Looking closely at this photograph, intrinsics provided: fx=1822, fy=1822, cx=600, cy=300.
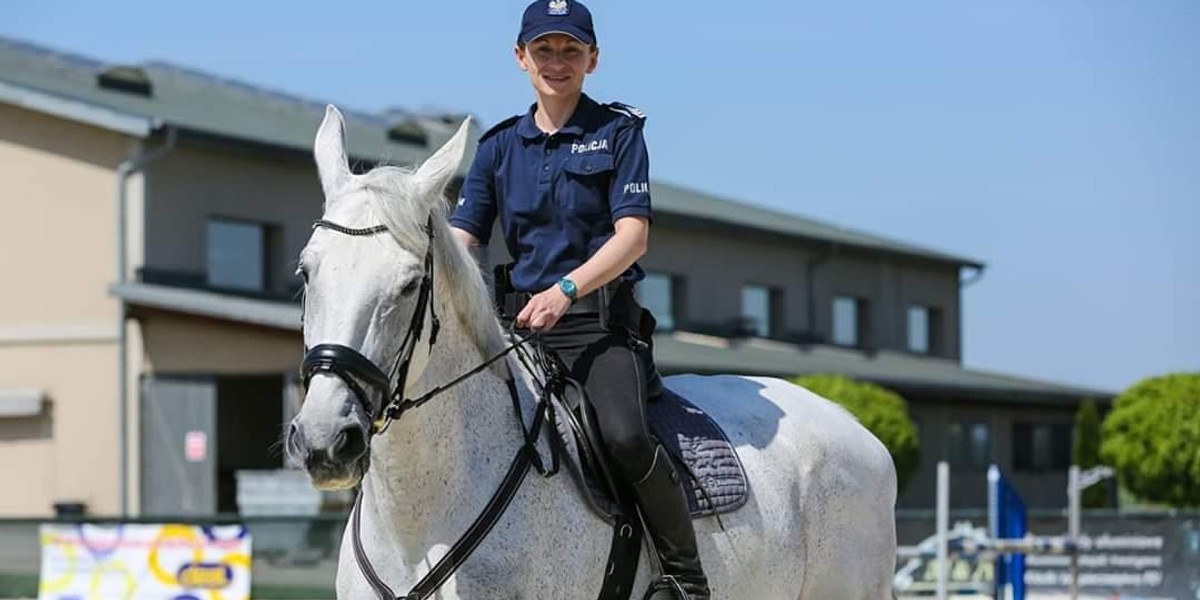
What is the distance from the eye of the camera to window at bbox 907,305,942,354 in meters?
45.3

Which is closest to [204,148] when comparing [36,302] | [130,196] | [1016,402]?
[130,196]

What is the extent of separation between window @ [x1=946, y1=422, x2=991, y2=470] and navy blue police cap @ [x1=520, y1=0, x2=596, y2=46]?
113ft

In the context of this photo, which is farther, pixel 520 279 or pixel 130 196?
pixel 130 196

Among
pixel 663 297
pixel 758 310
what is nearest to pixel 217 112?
pixel 663 297

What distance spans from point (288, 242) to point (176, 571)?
13576 millimetres

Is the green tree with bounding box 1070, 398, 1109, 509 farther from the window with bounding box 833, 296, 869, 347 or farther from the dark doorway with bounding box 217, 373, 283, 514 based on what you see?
the dark doorway with bounding box 217, 373, 283, 514

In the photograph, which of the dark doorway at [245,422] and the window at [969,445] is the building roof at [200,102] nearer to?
the dark doorway at [245,422]

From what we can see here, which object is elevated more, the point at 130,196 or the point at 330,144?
the point at 130,196

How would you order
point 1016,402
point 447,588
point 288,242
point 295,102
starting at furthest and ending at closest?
point 1016,402
point 295,102
point 288,242
point 447,588

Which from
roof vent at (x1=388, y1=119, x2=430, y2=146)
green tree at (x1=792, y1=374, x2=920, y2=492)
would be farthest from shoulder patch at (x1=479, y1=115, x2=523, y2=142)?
roof vent at (x1=388, y1=119, x2=430, y2=146)

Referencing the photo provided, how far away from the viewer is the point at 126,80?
30.9 metres

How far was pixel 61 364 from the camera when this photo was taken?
26.8 metres

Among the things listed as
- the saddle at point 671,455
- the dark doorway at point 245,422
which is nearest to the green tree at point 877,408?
the dark doorway at point 245,422

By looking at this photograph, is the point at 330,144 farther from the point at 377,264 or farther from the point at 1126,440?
the point at 1126,440
